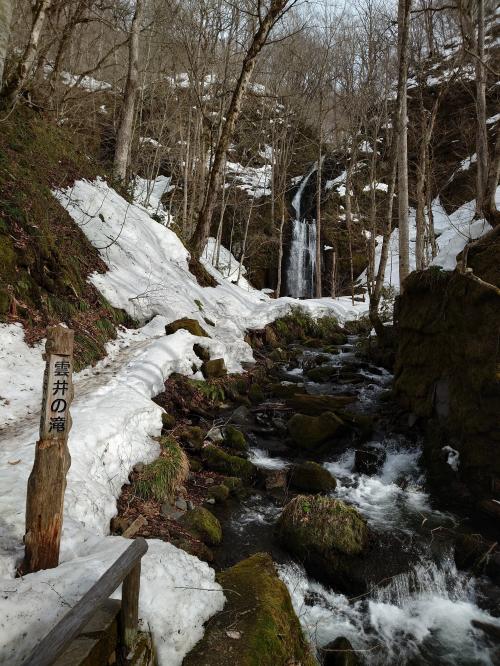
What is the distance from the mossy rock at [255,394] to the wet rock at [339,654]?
18.4ft

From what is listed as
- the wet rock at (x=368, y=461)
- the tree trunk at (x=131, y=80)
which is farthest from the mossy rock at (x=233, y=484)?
the tree trunk at (x=131, y=80)

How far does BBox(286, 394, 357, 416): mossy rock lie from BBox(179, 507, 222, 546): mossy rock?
407 centimetres

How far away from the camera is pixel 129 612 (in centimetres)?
223

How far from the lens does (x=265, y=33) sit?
1080cm

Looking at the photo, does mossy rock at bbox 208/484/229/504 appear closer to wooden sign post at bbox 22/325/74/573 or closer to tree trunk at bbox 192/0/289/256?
wooden sign post at bbox 22/325/74/573

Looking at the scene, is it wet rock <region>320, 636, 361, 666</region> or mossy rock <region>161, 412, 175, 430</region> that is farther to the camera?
mossy rock <region>161, 412, 175, 430</region>

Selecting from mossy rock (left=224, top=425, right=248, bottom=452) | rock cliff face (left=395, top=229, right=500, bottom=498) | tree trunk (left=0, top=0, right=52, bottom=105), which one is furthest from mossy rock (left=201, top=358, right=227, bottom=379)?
tree trunk (left=0, top=0, right=52, bottom=105)

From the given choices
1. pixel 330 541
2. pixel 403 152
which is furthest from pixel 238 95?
pixel 330 541

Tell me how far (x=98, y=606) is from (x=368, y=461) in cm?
560

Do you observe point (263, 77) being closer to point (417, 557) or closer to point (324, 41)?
point (324, 41)

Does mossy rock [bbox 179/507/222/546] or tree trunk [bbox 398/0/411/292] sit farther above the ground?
tree trunk [bbox 398/0/411/292]

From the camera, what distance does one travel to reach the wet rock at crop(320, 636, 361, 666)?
Answer: 347 cm

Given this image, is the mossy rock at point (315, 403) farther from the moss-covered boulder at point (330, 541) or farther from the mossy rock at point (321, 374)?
the moss-covered boulder at point (330, 541)

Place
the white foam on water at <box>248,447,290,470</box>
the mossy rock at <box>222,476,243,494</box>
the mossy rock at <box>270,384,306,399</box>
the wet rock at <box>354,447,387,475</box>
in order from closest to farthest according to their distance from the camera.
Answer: the mossy rock at <box>222,476,243,494</box> → the white foam on water at <box>248,447,290,470</box> → the wet rock at <box>354,447,387,475</box> → the mossy rock at <box>270,384,306,399</box>
